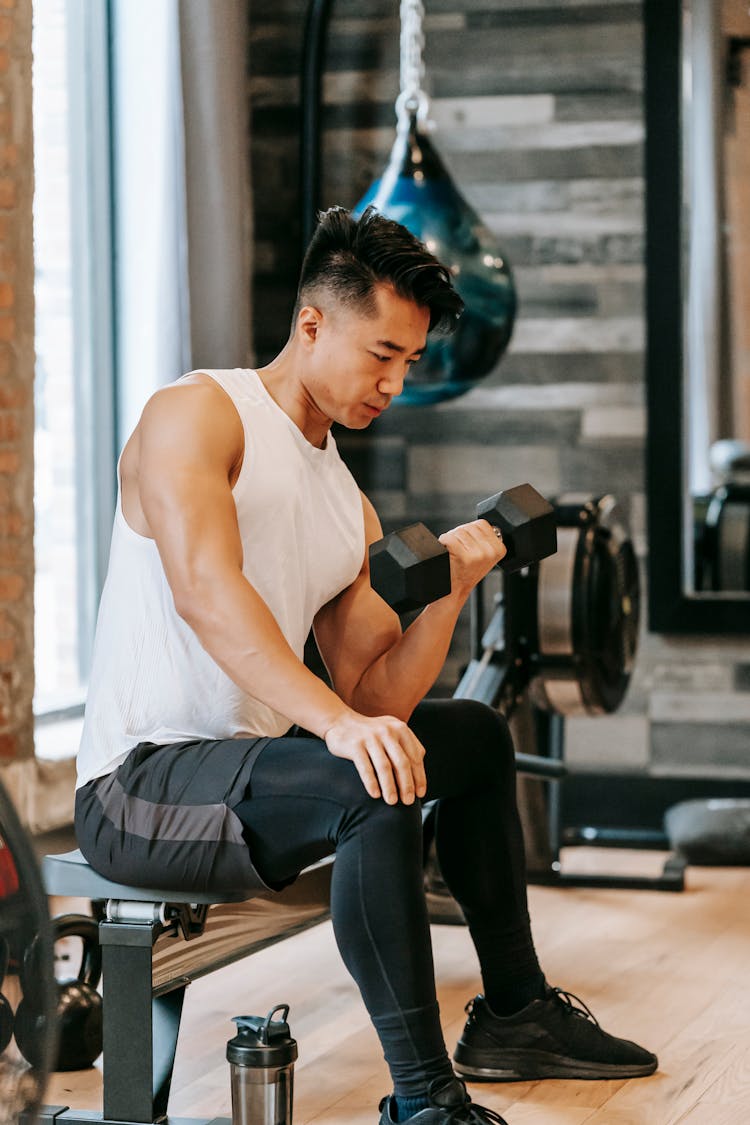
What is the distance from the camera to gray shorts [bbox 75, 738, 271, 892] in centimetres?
174

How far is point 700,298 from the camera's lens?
12.1ft

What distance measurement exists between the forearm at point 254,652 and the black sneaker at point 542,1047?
577mm

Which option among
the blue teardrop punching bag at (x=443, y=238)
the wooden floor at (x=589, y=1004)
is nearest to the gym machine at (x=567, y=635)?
the wooden floor at (x=589, y=1004)

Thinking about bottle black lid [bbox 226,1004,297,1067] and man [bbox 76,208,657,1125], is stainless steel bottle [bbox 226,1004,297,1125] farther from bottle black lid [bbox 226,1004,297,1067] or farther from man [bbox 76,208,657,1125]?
man [bbox 76,208,657,1125]

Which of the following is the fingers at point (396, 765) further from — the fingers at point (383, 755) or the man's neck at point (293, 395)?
the man's neck at point (293, 395)

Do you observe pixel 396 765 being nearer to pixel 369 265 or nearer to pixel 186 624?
pixel 186 624

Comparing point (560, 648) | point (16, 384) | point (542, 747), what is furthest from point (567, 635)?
point (16, 384)

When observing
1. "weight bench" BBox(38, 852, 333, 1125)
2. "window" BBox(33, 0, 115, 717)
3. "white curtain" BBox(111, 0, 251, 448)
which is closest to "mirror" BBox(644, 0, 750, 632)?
"white curtain" BBox(111, 0, 251, 448)

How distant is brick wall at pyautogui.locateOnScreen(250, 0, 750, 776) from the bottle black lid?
219 centimetres

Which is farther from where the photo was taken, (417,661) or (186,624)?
(417,661)

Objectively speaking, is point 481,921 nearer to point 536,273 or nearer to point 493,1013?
point 493,1013

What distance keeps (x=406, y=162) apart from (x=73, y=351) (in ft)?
2.74

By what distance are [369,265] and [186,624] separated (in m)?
0.47

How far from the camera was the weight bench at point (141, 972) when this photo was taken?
1.75 metres
